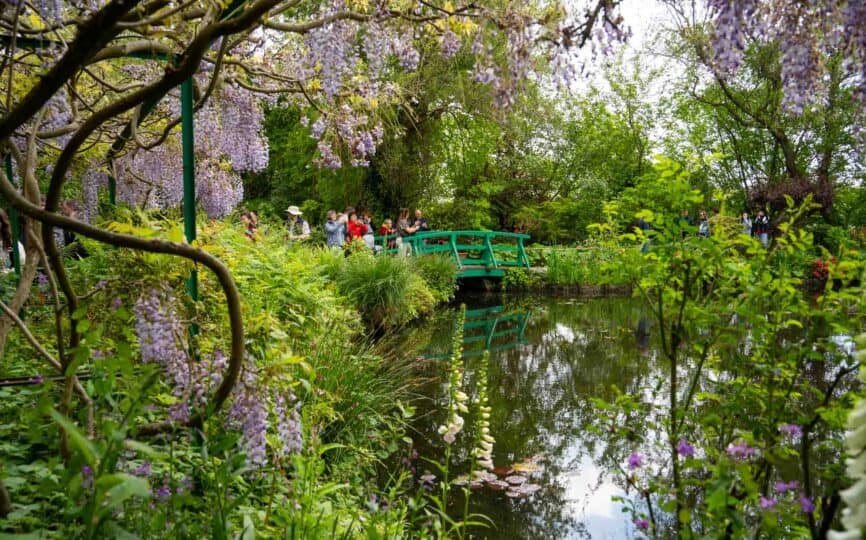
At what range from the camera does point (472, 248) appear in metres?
14.6

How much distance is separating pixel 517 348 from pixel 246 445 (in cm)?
660

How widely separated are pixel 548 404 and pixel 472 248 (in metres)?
9.08

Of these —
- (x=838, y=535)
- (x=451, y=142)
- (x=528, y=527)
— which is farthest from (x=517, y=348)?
(x=451, y=142)

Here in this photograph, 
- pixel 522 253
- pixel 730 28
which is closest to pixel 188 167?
pixel 730 28

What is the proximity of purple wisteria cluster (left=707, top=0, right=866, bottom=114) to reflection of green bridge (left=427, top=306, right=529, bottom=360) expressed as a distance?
17.2 feet

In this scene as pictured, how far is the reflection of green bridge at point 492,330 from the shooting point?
828 centimetres

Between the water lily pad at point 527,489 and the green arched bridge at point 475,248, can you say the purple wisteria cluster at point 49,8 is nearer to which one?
the water lily pad at point 527,489

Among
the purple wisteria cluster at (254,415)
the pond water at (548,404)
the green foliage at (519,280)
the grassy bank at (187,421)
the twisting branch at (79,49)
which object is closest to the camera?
the twisting branch at (79,49)

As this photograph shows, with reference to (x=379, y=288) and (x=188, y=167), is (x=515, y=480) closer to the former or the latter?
(x=188, y=167)

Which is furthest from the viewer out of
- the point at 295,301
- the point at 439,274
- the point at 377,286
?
the point at 439,274

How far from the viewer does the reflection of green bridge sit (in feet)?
27.2

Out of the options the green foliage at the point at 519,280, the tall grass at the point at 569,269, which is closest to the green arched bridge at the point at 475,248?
the green foliage at the point at 519,280

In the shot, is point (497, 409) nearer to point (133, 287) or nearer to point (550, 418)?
point (550, 418)

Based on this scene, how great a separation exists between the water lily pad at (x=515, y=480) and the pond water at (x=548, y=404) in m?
0.06
